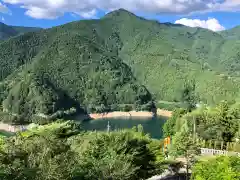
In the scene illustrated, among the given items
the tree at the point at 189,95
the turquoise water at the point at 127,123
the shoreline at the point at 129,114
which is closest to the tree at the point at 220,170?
the turquoise water at the point at 127,123

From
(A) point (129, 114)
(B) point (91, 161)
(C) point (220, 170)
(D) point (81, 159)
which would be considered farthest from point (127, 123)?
(C) point (220, 170)

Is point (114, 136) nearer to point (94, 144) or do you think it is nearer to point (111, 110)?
point (94, 144)

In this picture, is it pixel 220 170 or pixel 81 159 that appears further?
pixel 81 159

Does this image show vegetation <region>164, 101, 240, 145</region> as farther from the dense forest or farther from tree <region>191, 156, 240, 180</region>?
tree <region>191, 156, 240, 180</region>

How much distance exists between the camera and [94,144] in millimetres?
17906

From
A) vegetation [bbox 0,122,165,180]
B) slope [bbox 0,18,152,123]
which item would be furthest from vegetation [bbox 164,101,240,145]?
slope [bbox 0,18,152,123]

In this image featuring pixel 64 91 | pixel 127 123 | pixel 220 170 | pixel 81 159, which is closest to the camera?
pixel 220 170

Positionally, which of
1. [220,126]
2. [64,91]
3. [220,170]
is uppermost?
[64,91]

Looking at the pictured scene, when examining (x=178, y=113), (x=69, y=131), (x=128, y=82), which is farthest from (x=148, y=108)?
(x=69, y=131)

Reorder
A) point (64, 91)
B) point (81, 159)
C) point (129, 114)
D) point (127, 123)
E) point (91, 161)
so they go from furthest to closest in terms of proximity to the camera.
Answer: point (64, 91) < point (129, 114) < point (127, 123) < point (81, 159) < point (91, 161)

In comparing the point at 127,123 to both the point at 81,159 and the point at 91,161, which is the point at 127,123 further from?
the point at 91,161

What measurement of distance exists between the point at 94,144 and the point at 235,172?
5.96 m

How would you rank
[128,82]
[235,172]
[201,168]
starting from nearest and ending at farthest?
[235,172] < [201,168] < [128,82]

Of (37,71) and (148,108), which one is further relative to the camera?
(37,71)
